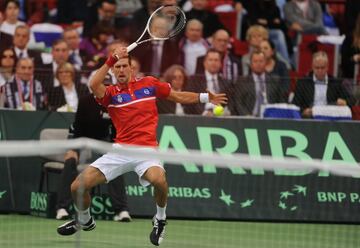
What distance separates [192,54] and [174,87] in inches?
83.4

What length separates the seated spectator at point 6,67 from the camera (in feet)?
43.7

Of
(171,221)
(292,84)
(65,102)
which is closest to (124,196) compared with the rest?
(171,221)

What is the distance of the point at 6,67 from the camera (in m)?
13.9

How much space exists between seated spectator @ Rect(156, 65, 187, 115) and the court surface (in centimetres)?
159

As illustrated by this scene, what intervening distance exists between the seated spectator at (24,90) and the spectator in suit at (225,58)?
267cm

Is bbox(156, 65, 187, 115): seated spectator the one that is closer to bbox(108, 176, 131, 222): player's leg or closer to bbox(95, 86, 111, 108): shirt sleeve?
bbox(108, 176, 131, 222): player's leg

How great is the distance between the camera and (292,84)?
13477mm

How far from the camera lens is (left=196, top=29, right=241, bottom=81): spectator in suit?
15.1 metres

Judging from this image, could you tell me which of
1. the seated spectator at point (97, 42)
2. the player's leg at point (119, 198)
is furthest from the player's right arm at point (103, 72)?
the seated spectator at point (97, 42)

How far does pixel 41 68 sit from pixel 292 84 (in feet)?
12.4

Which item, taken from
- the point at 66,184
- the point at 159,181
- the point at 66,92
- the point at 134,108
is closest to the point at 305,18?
the point at 66,92

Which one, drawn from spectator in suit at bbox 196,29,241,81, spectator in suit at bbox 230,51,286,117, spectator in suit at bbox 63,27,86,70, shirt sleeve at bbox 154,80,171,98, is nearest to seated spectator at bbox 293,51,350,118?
spectator in suit at bbox 230,51,286,117

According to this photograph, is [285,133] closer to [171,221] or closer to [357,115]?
[357,115]

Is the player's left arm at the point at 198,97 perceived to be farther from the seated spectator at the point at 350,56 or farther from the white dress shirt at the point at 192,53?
the seated spectator at the point at 350,56
